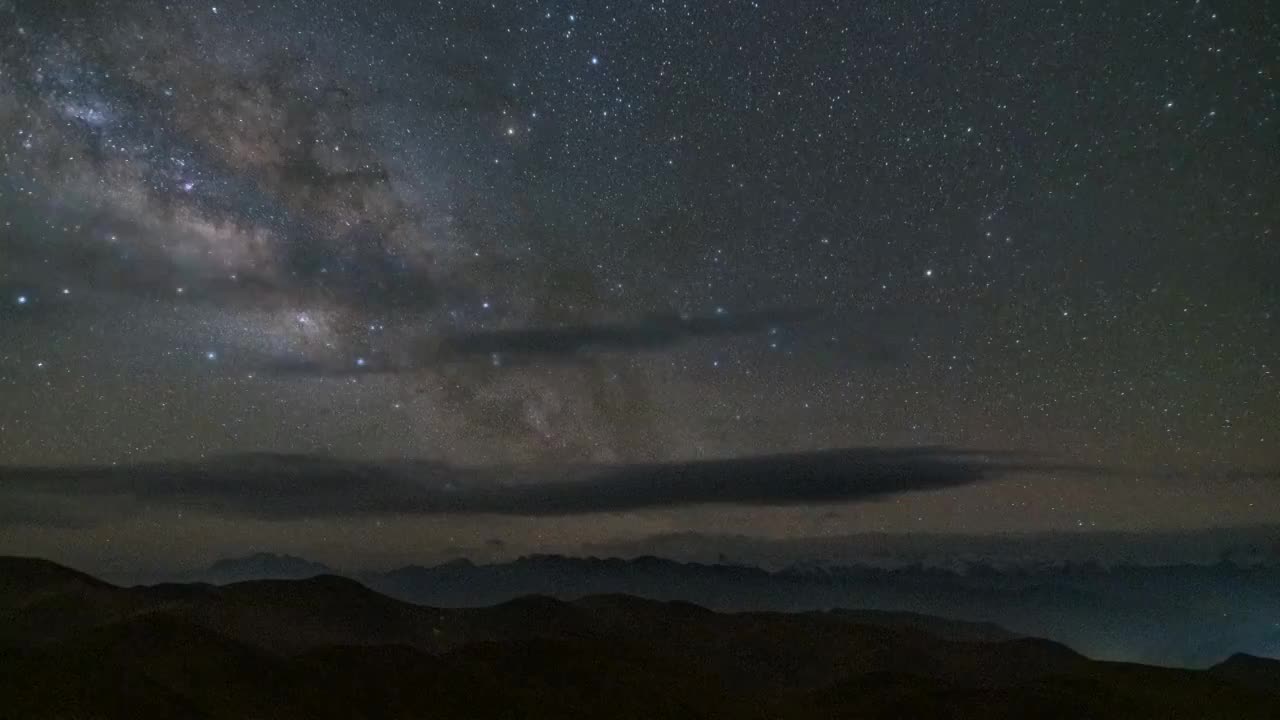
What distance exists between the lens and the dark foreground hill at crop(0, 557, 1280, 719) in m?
37.6

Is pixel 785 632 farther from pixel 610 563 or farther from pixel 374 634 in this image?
pixel 610 563

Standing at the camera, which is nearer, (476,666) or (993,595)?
(476,666)

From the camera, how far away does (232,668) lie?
4000cm

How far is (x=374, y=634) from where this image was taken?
201ft

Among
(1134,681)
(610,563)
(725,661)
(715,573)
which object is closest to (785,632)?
(725,661)

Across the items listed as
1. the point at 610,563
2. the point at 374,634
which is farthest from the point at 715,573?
the point at 374,634

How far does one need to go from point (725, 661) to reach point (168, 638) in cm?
3925

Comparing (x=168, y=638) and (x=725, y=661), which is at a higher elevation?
(x=168, y=638)

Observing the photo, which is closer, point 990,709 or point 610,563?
point 990,709

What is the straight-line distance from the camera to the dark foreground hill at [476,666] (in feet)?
123

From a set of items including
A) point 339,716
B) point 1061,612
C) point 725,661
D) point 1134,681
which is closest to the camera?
point 339,716

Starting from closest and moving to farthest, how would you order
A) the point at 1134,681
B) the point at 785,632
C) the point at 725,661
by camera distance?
→ the point at 1134,681 → the point at 725,661 → the point at 785,632

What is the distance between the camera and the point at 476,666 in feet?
158

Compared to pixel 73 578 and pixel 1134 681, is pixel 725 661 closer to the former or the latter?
pixel 1134 681
